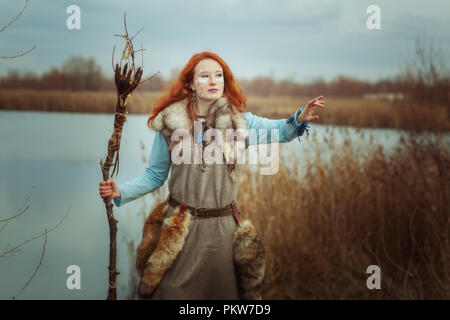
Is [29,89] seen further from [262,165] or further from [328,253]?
[328,253]

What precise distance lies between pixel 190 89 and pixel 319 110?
8.36ft

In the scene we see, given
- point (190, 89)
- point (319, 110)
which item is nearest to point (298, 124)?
point (190, 89)

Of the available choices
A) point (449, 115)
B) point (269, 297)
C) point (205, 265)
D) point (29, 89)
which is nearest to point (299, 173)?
point (269, 297)

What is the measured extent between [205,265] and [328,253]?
225cm

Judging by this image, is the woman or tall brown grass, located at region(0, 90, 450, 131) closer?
the woman

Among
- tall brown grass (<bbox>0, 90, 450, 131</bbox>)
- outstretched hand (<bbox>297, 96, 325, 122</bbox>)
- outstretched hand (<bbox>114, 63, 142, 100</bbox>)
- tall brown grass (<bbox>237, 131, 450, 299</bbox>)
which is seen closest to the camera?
outstretched hand (<bbox>114, 63, 142, 100</bbox>)

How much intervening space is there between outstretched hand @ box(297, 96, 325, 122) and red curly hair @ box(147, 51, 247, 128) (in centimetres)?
33

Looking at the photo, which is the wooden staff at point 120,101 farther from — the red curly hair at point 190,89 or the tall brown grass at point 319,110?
the tall brown grass at point 319,110

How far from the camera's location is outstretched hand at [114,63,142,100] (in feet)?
5.60

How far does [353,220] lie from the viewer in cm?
403

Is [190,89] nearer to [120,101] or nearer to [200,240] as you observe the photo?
[120,101]

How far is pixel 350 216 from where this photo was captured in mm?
4020

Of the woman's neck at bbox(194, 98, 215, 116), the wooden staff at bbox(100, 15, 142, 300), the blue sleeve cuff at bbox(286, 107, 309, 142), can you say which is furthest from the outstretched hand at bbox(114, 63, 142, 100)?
the blue sleeve cuff at bbox(286, 107, 309, 142)

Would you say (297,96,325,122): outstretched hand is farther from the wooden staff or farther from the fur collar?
the wooden staff
